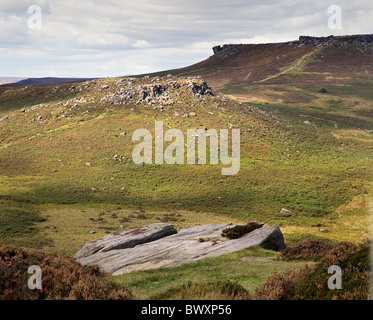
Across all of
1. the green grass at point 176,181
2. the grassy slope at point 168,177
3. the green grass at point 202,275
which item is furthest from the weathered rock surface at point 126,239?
the green grass at point 202,275

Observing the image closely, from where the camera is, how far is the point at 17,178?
65.1m

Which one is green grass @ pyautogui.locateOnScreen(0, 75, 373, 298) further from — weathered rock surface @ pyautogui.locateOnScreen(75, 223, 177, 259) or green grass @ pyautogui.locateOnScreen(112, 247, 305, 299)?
weathered rock surface @ pyautogui.locateOnScreen(75, 223, 177, 259)

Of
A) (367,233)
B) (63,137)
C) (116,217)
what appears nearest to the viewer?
(367,233)

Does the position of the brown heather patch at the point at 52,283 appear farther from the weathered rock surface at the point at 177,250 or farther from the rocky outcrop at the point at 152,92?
the rocky outcrop at the point at 152,92

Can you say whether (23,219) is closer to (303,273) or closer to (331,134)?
(303,273)

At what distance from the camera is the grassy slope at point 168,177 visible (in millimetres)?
44750

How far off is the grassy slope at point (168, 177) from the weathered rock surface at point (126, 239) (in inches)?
199

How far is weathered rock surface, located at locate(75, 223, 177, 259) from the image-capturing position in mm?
28453

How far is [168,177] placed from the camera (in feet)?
216

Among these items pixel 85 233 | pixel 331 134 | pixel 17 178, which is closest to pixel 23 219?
pixel 85 233

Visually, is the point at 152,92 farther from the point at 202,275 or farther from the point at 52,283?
the point at 52,283

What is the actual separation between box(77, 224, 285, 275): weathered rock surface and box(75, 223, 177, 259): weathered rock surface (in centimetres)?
45

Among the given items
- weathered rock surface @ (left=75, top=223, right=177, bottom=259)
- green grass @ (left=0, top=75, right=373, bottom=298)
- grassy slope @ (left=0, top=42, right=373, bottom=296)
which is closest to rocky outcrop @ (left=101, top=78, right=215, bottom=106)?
green grass @ (left=0, top=75, right=373, bottom=298)
